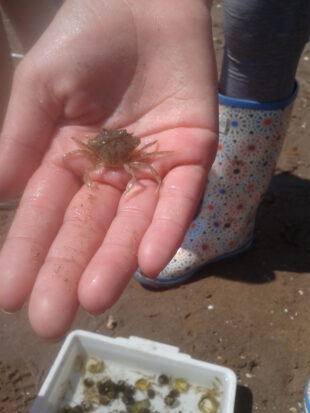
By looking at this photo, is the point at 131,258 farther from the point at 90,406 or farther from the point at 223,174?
the point at 223,174

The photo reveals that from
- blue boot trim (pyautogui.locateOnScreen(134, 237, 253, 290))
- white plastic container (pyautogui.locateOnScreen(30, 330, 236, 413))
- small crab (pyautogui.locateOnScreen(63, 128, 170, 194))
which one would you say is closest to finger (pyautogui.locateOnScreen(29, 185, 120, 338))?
small crab (pyautogui.locateOnScreen(63, 128, 170, 194))

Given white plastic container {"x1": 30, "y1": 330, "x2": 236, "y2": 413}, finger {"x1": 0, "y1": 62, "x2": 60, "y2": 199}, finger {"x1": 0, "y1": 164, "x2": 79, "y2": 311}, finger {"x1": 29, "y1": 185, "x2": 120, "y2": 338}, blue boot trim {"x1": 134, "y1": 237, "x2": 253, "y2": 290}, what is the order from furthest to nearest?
blue boot trim {"x1": 134, "y1": 237, "x2": 253, "y2": 290}, white plastic container {"x1": 30, "y1": 330, "x2": 236, "y2": 413}, finger {"x1": 0, "y1": 62, "x2": 60, "y2": 199}, finger {"x1": 0, "y1": 164, "x2": 79, "y2": 311}, finger {"x1": 29, "y1": 185, "x2": 120, "y2": 338}

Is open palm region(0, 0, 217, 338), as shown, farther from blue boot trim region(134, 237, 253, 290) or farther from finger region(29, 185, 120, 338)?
blue boot trim region(134, 237, 253, 290)

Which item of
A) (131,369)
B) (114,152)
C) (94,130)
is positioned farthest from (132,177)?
(131,369)

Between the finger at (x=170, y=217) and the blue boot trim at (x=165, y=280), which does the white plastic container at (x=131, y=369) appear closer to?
the blue boot trim at (x=165, y=280)

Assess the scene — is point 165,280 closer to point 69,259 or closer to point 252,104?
point 252,104

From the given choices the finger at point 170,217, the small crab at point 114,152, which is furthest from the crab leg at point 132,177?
the finger at point 170,217

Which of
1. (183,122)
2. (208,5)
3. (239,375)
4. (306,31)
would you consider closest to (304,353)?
(239,375)
